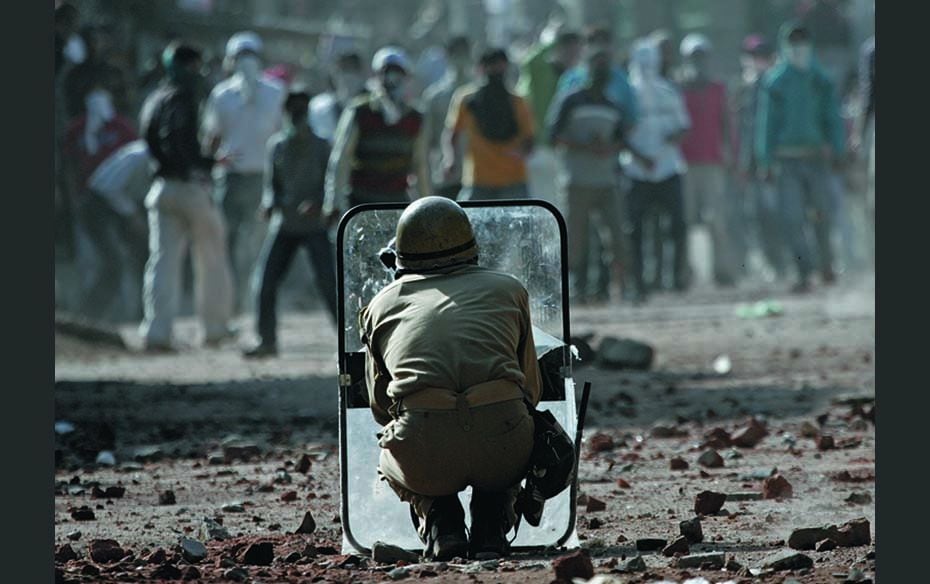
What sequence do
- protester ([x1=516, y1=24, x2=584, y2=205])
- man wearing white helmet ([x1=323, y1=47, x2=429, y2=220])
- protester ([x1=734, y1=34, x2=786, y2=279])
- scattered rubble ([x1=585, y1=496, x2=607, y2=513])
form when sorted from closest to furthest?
1. scattered rubble ([x1=585, y1=496, x2=607, y2=513])
2. man wearing white helmet ([x1=323, y1=47, x2=429, y2=220])
3. protester ([x1=516, y1=24, x2=584, y2=205])
4. protester ([x1=734, y1=34, x2=786, y2=279])

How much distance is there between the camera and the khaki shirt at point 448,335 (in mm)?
6379

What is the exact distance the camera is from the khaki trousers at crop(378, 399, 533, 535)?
20.9ft

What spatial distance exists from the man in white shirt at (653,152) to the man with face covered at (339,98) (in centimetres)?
236

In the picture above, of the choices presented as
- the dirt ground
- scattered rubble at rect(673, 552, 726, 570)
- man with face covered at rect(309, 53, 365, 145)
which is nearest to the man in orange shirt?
the dirt ground

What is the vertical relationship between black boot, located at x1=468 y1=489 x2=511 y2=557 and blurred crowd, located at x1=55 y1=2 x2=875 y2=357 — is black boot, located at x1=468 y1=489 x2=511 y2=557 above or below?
below

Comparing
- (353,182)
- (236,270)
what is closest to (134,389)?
(353,182)

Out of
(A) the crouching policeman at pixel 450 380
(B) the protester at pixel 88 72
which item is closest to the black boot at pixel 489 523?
(A) the crouching policeman at pixel 450 380

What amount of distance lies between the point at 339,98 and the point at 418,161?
463 centimetres

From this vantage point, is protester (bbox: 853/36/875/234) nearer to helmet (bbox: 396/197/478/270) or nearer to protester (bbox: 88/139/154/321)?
protester (bbox: 88/139/154/321)

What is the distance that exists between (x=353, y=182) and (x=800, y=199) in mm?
6837

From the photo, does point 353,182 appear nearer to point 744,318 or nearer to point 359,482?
point 744,318

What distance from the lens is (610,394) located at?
38.8ft

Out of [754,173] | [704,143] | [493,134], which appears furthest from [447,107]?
[754,173]

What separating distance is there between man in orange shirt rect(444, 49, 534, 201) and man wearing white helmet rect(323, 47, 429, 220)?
6.76 feet
